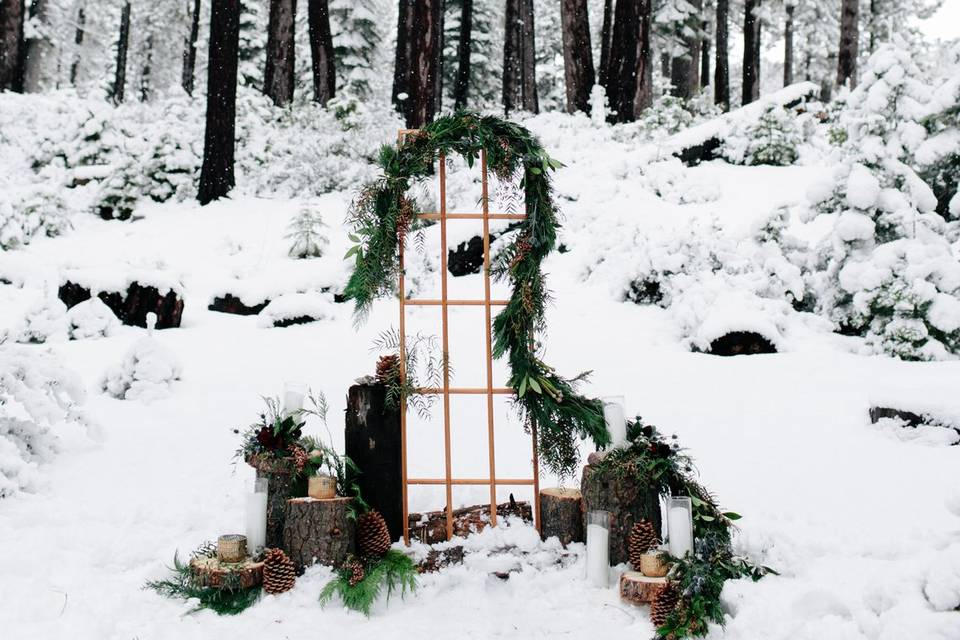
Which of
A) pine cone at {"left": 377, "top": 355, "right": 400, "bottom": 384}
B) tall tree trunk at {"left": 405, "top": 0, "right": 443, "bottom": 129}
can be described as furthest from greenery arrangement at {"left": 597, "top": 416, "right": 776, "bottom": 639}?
tall tree trunk at {"left": 405, "top": 0, "right": 443, "bottom": 129}

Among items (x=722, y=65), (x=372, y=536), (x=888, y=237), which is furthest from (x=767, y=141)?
(x=372, y=536)

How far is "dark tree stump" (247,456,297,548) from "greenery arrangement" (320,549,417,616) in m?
0.46

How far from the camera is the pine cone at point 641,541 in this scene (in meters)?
3.34

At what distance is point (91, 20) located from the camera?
26828mm

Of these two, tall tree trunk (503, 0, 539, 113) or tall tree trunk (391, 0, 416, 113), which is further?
tall tree trunk (503, 0, 539, 113)

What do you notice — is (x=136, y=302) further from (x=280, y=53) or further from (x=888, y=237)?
(x=280, y=53)

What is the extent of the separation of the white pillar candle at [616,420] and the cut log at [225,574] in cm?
172

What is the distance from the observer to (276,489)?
362 cm

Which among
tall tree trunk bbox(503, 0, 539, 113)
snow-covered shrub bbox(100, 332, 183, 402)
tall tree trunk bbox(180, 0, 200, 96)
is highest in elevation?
tall tree trunk bbox(180, 0, 200, 96)

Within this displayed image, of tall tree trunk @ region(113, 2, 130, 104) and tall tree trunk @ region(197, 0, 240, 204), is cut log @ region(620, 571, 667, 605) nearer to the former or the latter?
tall tree trunk @ region(197, 0, 240, 204)

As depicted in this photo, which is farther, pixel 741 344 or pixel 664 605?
pixel 741 344

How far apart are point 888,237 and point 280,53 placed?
1241cm

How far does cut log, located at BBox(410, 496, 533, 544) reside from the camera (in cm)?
381

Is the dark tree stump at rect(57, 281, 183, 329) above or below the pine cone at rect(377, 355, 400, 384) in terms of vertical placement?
above
